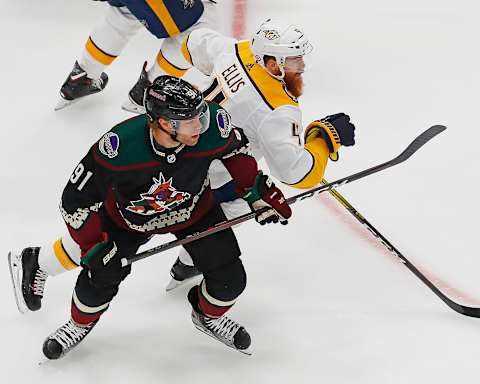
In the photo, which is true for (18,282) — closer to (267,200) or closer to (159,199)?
(159,199)

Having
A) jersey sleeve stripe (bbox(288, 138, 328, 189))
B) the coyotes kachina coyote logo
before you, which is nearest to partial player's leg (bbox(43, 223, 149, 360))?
the coyotes kachina coyote logo

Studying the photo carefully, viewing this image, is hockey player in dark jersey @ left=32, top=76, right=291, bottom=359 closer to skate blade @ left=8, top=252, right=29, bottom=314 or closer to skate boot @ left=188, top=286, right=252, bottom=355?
skate boot @ left=188, top=286, right=252, bottom=355

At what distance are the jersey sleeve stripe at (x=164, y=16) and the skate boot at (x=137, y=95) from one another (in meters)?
0.28

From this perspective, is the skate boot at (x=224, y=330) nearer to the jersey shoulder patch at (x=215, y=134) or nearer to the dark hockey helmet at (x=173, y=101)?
the jersey shoulder patch at (x=215, y=134)

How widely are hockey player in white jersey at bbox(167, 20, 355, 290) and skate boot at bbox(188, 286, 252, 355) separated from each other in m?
0.40

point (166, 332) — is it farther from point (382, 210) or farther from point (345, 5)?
point (345, 5)

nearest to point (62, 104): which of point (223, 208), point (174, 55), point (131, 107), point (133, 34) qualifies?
point (131, 107)

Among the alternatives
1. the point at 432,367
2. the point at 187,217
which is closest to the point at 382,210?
the point at 432,367

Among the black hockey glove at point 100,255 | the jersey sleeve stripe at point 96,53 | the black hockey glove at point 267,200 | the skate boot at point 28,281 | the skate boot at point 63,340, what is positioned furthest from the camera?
the jersey sleeve stripe at point 96,53

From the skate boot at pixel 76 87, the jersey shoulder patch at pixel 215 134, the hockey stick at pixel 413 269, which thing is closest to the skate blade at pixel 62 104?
the skate boot at pixel 76 87

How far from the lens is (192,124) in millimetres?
2209

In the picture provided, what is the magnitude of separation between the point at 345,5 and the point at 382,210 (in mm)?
1661

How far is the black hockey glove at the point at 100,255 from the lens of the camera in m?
2.31

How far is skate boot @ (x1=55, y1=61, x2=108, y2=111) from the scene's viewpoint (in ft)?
12.1
